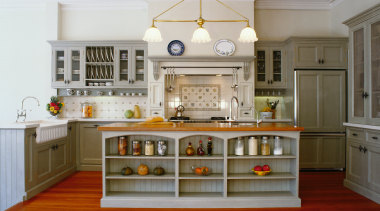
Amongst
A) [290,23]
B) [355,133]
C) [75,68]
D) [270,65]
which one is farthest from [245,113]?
[75,68]

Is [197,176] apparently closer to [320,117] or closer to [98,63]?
[320,117]

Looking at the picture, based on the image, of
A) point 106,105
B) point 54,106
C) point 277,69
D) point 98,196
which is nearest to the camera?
point 98,196

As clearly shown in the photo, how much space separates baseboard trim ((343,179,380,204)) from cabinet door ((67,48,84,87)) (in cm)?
507

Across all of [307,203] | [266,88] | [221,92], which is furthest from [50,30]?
[307,203]

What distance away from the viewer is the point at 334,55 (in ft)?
16.8

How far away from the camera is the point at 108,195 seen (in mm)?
3234

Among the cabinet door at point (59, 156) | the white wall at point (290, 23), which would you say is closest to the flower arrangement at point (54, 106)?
the cabinet door at point (59, 156)

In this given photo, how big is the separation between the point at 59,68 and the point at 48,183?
252 centimetres

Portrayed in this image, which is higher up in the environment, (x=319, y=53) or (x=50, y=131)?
(x=319, y=53)

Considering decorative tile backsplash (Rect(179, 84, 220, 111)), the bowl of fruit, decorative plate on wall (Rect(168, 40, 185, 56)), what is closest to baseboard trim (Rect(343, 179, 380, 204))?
the bowl of fruit

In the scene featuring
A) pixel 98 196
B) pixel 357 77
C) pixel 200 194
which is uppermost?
pixel 357 77

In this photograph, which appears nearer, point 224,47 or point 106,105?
point 224,47

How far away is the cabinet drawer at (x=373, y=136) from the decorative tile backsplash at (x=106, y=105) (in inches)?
159

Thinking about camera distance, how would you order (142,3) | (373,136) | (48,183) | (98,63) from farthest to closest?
(142,3) < (98,63) < (48,183) < (373,136)
